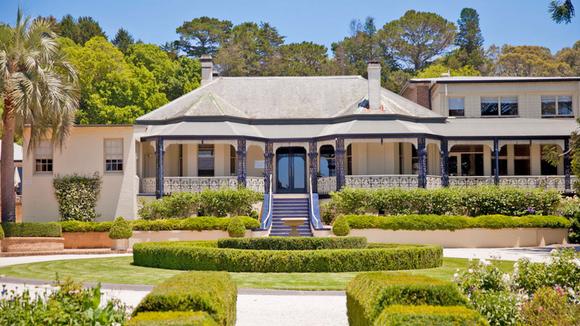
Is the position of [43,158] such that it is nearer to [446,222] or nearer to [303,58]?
[446,222]

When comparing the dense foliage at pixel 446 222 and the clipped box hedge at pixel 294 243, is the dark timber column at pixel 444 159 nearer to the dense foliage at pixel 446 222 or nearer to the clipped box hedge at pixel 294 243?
the dense foliage at pixel 446 222

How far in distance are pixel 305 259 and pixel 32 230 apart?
47.7ft

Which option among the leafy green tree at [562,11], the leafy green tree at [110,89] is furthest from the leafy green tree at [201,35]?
the leafy green tree at [562,11]

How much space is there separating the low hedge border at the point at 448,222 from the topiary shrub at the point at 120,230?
28.2 ft

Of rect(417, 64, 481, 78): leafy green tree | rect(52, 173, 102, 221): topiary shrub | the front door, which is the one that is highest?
rect(417, 64, 481, 78): leafy green tree

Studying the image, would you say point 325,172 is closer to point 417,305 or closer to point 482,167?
point 482,167

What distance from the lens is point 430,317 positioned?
818 centimetres

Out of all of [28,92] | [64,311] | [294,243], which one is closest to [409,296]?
[64,311]

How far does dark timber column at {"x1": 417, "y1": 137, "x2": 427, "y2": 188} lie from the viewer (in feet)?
119

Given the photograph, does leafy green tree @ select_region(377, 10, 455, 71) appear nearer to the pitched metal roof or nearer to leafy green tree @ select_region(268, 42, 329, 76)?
leafy green tree @ select_region(268, 42, 329, 76)

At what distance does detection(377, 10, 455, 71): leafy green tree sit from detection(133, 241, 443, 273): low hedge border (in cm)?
6621

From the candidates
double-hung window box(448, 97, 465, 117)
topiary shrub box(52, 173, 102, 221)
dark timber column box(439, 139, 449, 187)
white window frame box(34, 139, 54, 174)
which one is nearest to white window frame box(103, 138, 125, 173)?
topiary shrub box(52, 173, 102, 221)

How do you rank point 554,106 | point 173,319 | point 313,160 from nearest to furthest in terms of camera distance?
point 173,319 → point 313,160 → point 554,106

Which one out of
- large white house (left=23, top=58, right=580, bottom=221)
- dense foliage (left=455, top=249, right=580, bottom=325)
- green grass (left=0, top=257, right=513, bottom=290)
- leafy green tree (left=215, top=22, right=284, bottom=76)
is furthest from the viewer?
leafy green tree (left=215, top=22, right=284, bottom=76)
